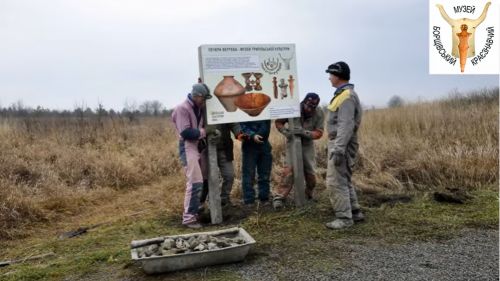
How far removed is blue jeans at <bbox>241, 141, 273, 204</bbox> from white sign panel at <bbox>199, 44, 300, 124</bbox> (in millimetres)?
614

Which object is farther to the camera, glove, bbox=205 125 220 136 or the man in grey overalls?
the man in grey overalls

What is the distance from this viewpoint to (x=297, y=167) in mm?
6562

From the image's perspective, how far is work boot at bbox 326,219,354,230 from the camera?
5598 mm

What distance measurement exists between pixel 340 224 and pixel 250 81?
2.16 metres

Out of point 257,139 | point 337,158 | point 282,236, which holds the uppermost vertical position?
point 257,139

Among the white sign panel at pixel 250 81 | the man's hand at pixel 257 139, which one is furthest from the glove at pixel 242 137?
the white sign panel at pixel 250 81

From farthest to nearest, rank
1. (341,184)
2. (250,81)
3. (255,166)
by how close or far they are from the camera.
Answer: (255,166) → (250,81) → (341,184)

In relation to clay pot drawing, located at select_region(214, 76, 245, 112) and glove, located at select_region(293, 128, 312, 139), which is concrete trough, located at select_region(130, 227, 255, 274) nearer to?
clay pot drawing, located at select_region(214, 76, 245, 112)

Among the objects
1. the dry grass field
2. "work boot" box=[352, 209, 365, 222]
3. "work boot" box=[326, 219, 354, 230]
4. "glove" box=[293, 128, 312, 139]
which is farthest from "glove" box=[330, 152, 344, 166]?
the dry grass field

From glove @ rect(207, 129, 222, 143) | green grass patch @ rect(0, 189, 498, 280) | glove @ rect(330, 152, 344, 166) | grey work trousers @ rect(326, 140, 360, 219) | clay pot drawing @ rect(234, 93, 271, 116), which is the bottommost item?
green grass patch @ rect(0, 189, 498, 280)

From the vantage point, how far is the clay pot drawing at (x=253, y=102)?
242 inches

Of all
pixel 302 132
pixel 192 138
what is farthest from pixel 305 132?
pixel 192 138

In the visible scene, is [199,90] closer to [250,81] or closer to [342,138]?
[250,81]

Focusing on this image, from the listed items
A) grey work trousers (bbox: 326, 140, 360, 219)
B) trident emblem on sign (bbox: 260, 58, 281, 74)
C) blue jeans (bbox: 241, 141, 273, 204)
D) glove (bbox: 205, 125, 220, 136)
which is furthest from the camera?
blue jeans (bbox: 241, 141, 273, 204)
